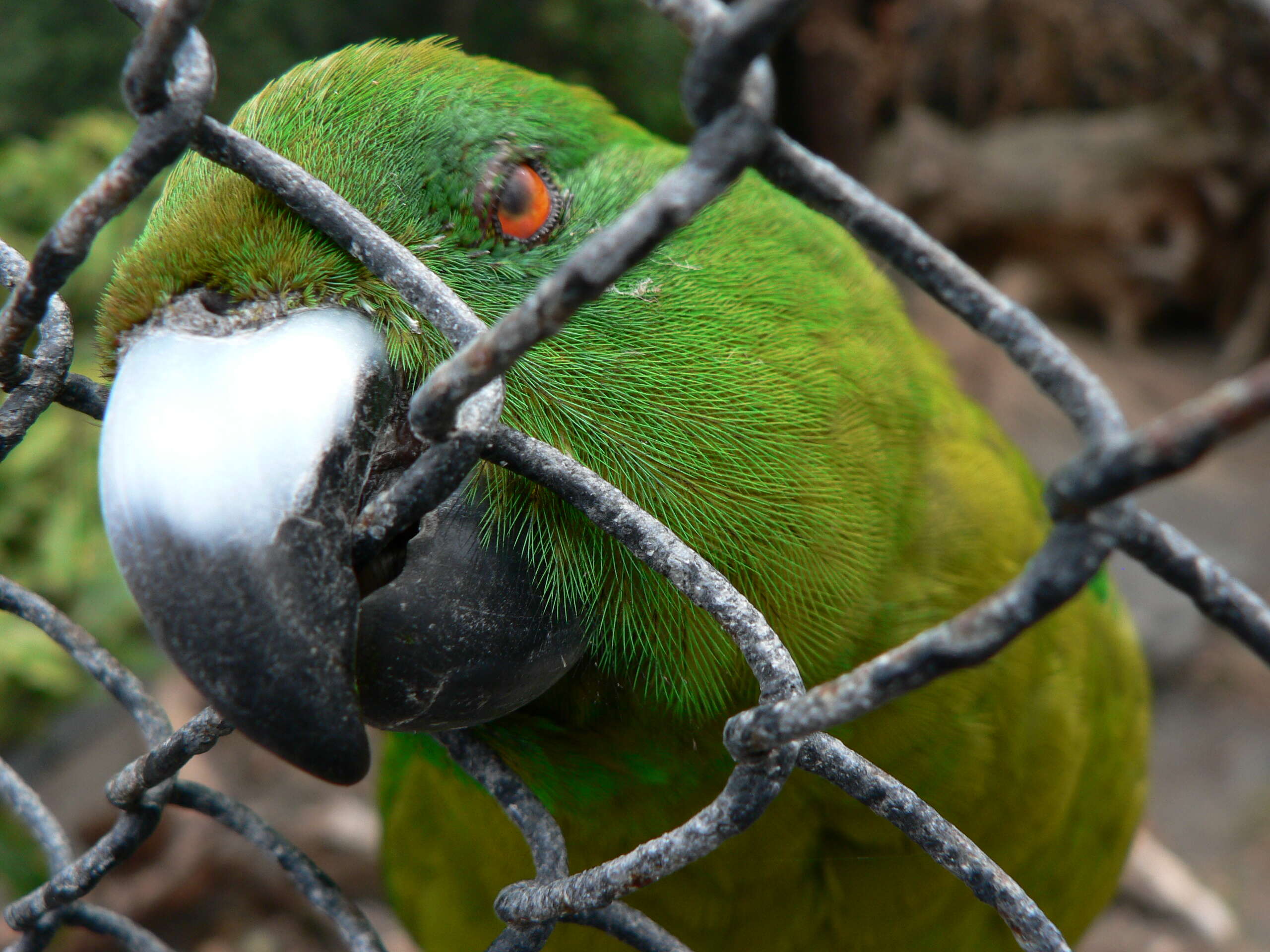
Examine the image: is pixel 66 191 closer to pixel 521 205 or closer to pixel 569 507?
pixel 521 205

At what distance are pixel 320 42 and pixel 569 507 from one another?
2911mm

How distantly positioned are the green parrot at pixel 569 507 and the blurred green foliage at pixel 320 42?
2079mm

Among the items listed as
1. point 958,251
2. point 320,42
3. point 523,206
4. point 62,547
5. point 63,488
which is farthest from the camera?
point 958,251

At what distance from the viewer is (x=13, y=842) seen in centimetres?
219

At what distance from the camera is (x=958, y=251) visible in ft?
16.0

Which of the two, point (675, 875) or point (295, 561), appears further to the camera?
point (675, 875)

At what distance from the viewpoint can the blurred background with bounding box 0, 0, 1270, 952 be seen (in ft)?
8.66

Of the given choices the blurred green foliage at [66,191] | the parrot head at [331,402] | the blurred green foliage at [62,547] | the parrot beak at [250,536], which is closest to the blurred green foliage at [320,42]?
the blurred green foliage at [66,191]

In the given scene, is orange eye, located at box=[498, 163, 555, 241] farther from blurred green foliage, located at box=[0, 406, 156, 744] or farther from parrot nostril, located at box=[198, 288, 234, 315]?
blurred green foliage, located at box=[0, 406, 156, 744]

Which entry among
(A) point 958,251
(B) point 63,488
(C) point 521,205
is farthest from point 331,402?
(A) point 958,251

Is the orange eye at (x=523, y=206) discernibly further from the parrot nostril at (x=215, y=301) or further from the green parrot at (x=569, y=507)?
the parrot nostril at (x=215, y=301)

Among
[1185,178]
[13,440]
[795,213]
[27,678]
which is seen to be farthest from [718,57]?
[1185,178]

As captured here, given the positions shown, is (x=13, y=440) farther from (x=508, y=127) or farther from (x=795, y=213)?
(x=795, y=213)

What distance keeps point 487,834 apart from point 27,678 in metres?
1.84
